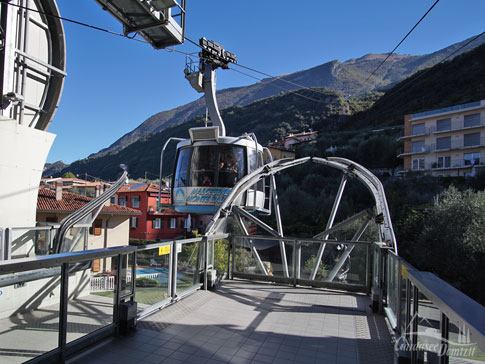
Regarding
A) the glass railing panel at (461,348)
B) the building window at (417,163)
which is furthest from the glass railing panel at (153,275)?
the building window at (417,163)

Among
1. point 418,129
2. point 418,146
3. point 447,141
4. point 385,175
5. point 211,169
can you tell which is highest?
point 418,129

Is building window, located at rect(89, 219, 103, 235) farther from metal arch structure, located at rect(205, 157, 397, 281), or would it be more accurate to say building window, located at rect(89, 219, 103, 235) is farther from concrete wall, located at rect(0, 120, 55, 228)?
metal arch structure, located at rect(205, 157, 397, 281)

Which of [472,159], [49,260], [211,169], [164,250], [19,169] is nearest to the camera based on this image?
[49,260]

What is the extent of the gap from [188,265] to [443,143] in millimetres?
46371

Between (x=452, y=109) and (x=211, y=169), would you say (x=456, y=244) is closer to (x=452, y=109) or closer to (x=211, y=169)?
(x=211, y=169)

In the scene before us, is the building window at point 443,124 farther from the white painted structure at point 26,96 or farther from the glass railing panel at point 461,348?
the glass railing panel at point 461,348

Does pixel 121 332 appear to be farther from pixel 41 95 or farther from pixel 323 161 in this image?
pixel 323 161

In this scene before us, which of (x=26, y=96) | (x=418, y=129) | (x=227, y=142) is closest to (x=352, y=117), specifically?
(x=418, y=129)

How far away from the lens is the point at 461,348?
1.74 metres

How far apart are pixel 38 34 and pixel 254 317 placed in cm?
879

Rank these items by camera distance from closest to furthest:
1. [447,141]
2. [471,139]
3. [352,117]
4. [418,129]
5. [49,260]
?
[49,260], [471,139], [447,141], [418,129], [352,117]

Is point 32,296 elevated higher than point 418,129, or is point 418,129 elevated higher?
point 418,129

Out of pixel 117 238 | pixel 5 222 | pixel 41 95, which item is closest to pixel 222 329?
pixel 5 222

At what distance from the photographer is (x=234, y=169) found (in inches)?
493
